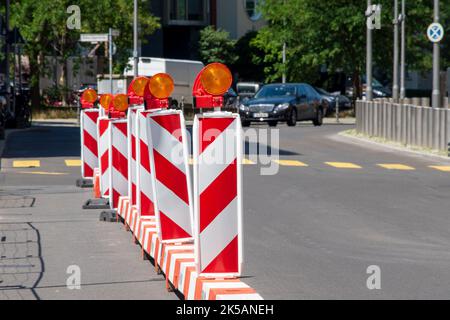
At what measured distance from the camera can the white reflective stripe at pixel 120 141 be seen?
15133 millimetres

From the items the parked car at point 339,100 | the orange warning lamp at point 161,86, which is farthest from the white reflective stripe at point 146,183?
the parked car at point 339,100

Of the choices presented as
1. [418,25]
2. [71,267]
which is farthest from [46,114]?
[71,267]

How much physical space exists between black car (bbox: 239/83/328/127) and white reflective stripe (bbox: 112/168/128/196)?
95.2 ft

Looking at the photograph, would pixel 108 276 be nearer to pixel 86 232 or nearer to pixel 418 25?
pixel 86 232

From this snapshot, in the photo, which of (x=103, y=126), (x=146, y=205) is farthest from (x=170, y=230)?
(x=103, y=126)

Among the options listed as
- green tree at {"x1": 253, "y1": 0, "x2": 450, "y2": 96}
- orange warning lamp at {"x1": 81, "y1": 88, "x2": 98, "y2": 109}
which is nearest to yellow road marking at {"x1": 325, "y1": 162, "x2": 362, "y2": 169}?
orange warning lamp at {"x1": 81, "y1": 88, "x2": 98, "y2": 109}

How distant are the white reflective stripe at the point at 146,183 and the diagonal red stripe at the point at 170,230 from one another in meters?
1.69

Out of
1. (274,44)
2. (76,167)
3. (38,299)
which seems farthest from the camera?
(274,44)

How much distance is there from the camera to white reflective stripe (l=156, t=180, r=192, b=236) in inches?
426

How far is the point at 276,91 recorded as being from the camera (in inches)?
1826

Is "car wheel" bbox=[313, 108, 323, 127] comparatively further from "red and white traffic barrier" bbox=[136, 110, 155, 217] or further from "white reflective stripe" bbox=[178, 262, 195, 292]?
"white reflective stripe" bbox=[178, 262, 195, 292]

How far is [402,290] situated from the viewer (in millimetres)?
9977

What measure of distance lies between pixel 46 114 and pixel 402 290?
4268 cm

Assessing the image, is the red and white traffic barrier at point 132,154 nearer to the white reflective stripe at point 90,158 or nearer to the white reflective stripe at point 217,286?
the white reflective stripe at point 217,286
